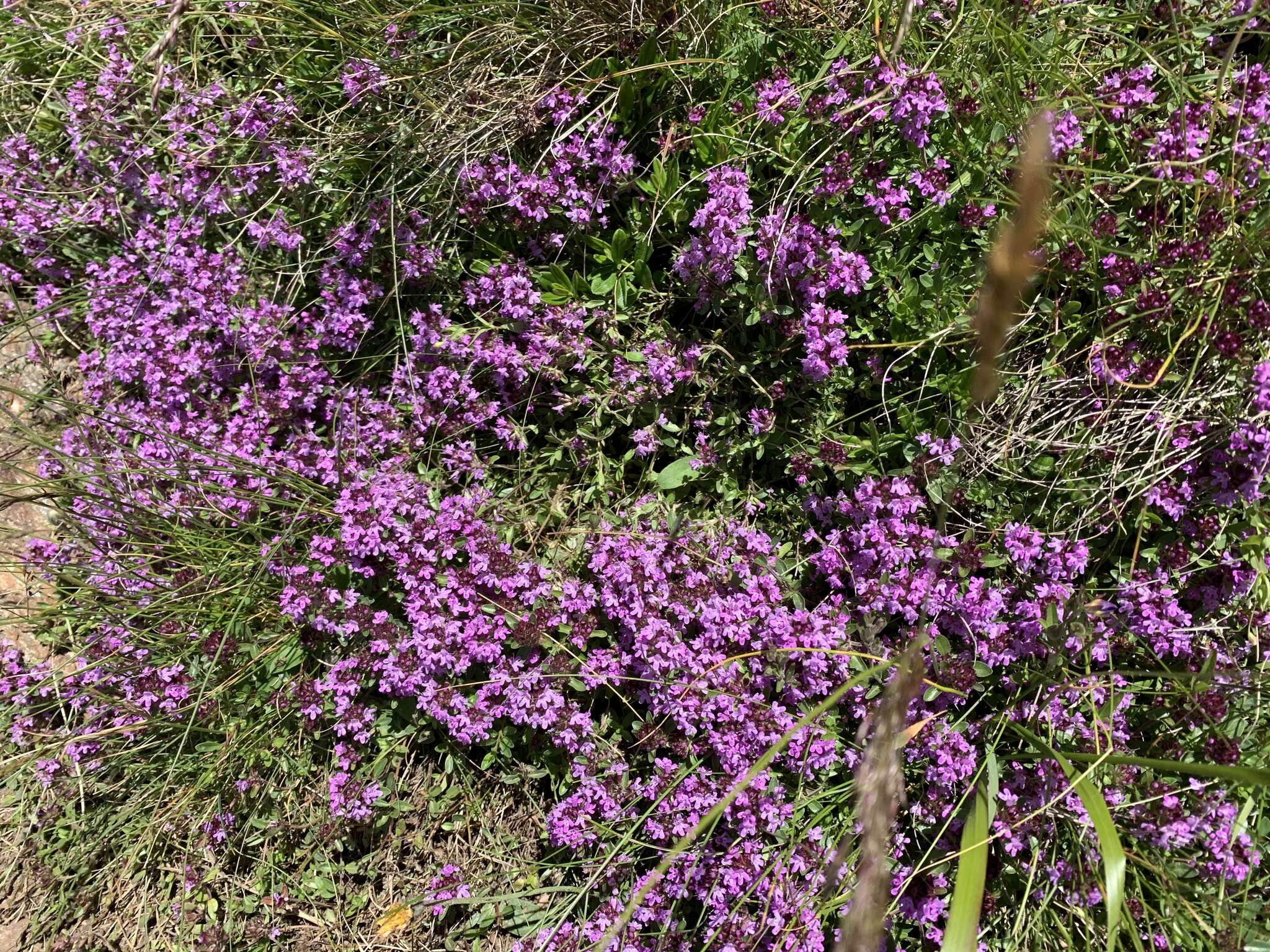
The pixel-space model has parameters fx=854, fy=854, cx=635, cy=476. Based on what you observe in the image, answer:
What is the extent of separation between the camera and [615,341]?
12.7 feet

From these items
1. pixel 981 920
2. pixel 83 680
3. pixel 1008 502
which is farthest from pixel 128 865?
pixel 1008 502

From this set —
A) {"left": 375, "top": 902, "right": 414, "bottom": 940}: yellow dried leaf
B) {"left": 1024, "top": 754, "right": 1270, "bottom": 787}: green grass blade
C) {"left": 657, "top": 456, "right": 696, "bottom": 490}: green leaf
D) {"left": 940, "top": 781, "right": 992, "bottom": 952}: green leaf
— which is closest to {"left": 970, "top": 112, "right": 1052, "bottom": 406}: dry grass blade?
{"left": 1024, "top": 754, "right": 1270, "bottom": 787}: green grass blade

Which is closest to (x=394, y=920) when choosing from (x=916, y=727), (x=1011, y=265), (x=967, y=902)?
(x=916, y=727)

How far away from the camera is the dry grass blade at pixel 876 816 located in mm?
1565

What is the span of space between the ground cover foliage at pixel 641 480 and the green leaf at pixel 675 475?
0.03 m

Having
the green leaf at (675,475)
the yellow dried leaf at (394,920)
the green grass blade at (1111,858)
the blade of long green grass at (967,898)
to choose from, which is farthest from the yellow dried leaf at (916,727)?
the yellow dried leaf at (394,920)

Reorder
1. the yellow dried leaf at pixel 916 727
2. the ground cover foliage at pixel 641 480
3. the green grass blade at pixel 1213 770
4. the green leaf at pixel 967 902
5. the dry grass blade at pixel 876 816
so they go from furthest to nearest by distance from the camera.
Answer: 1. the ground cover foliage at pixel 641 480
2. the yellow dried leaf at pixel 916 727
3. the green leaf at pixel 967 902
4. the green grass blade at pixel 1213 770
5. the dry grass blade at pixel 876 816

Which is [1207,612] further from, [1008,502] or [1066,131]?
[1066,131]

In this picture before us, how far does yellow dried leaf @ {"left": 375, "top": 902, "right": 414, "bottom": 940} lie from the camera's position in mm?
3725

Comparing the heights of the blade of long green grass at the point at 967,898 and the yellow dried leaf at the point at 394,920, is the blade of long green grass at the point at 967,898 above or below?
above

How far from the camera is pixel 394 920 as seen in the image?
3.74 metres

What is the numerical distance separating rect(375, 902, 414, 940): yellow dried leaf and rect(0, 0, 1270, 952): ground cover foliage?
0.03 metres

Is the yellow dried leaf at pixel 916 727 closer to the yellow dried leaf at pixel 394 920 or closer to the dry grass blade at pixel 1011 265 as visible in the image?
the dry grass blade at pixel 1011 265

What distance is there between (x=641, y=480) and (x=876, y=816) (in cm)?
234
